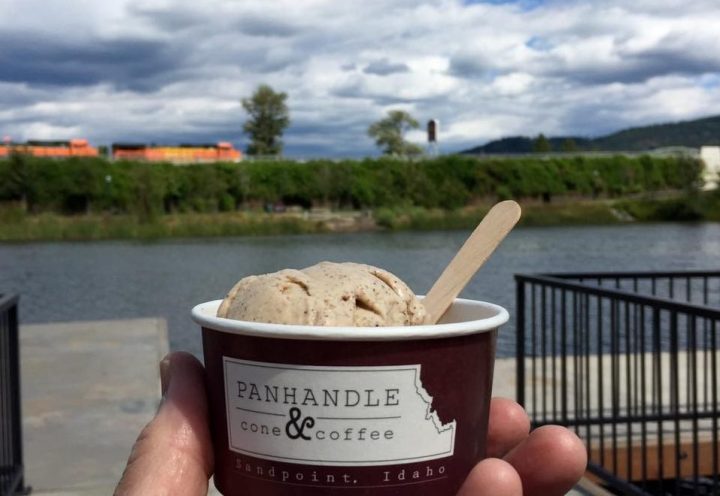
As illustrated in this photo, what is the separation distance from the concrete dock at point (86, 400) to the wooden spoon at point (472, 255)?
2.84 metres

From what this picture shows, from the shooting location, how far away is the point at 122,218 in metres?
49.7

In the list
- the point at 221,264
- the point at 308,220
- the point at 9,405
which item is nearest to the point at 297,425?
the point at 9,405

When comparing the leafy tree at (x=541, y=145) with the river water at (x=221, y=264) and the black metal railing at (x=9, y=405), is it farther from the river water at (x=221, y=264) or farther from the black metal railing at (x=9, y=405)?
the black metal railing at (x=9, y=405)

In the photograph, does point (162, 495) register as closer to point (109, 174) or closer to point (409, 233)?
point (409, 233)

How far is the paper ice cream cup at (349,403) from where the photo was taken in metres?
1.15

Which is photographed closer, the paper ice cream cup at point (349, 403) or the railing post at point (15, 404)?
the paper ice cream cup at point (349, 403)

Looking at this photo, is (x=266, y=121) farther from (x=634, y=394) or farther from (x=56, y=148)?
(x=634, y=394)

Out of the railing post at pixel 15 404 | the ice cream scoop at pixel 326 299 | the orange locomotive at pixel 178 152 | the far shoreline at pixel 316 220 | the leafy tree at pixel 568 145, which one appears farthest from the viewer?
the leafy tree at pixel 568 145

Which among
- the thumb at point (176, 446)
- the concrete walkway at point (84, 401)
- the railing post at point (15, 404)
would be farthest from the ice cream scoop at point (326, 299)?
the railing post at point (15, 404)

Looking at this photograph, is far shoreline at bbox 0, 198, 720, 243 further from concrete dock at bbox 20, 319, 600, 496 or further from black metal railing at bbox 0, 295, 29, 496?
black metal railing at bbox 0, 295, 29, 496

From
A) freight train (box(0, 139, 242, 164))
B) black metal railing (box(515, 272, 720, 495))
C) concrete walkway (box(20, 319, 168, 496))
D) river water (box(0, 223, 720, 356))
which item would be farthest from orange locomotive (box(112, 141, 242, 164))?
black metal railing (box(515, 272, 720, 495))

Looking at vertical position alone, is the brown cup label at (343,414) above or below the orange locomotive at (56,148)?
below

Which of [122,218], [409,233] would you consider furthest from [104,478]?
[122,218]

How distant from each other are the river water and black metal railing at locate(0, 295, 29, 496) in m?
5.24
